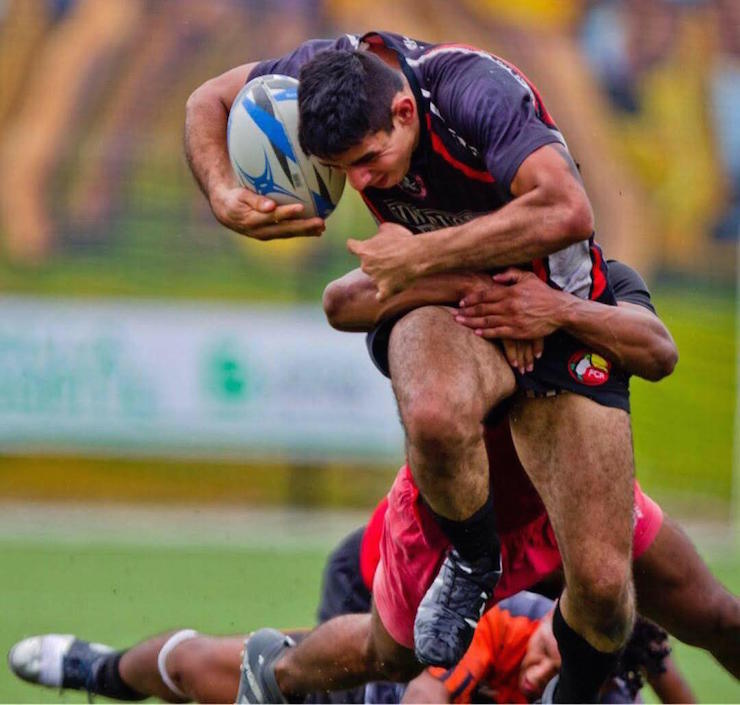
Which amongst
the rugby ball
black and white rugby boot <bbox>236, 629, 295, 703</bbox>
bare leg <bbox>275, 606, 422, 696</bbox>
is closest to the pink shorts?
bare leg <bbox>275, 606, 422, 696</bbox>

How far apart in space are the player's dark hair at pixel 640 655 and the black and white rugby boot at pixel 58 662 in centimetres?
226

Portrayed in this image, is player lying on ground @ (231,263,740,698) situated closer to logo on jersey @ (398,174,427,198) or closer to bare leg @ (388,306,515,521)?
bare leg @ (388,306,515,521)

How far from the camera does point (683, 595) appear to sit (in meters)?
5.58

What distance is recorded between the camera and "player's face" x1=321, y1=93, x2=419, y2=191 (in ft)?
A: 15.4

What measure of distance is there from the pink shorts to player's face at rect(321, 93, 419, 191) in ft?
3.80

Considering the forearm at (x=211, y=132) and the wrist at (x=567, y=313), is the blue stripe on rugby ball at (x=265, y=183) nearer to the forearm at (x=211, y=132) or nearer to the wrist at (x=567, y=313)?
the forearm at (x=211, y=132)

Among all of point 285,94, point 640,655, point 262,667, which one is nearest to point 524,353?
point 285,94

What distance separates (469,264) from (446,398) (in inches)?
16.1

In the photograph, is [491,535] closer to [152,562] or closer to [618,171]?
[152,562]

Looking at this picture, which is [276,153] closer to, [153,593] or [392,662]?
[392,662]

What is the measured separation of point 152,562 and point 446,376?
6.21m

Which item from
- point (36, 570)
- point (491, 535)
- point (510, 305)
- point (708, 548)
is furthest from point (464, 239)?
point (708, 548)

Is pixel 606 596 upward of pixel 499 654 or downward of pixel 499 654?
upward

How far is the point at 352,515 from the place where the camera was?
12.9 m
